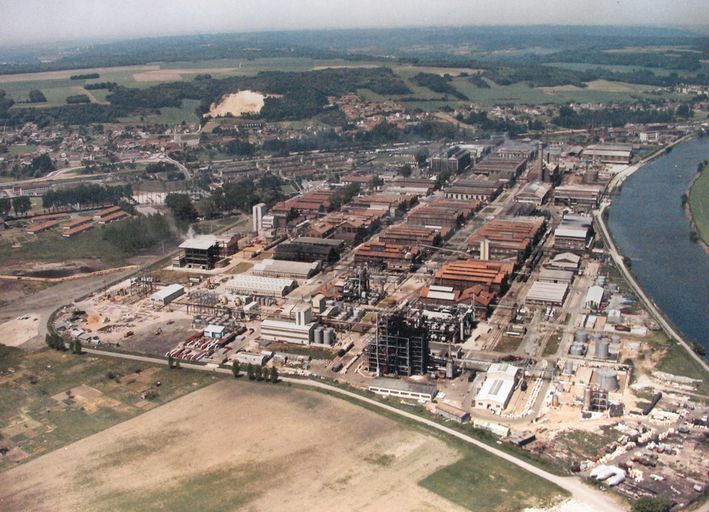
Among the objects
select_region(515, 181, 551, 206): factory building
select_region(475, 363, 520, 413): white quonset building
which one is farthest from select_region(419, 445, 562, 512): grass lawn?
select_region(515, 181, 551, 206): factory building

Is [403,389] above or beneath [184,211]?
beneath

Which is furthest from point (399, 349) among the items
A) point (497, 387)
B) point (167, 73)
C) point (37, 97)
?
point (167, 73)

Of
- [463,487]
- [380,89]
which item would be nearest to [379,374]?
[463,487]

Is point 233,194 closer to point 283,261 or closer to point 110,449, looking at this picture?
point 283,261

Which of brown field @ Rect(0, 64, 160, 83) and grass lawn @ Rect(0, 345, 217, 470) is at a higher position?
brown field @ Rect(0, 64, 160, 83)

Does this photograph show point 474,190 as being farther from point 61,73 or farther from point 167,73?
point 61,73

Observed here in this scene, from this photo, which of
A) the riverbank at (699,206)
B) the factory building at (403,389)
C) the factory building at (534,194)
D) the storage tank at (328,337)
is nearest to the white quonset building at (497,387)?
the factory building at (403,389)

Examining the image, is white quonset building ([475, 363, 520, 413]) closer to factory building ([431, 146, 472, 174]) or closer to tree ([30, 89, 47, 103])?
factory building ([431, 146, 472, 174])
